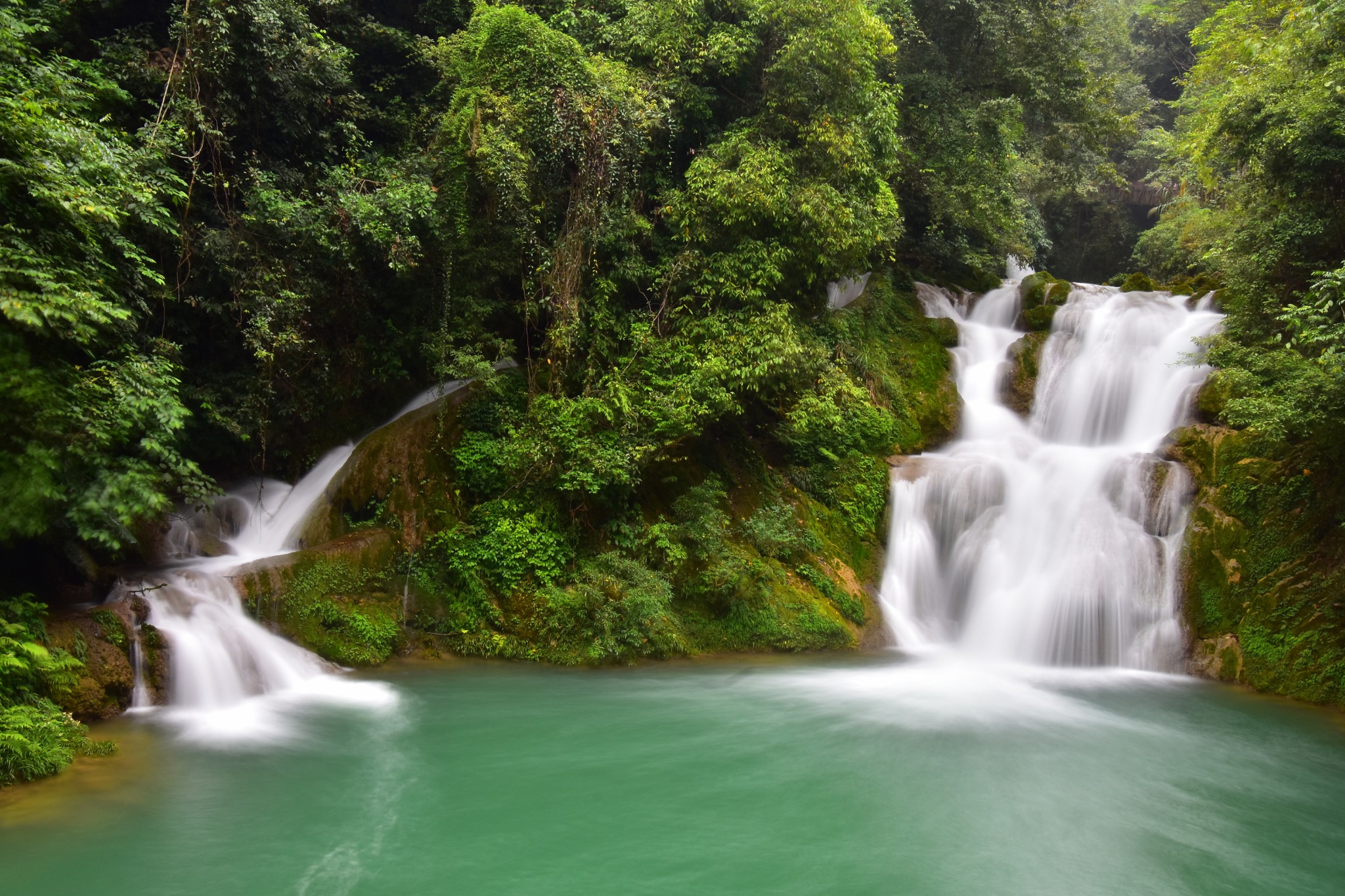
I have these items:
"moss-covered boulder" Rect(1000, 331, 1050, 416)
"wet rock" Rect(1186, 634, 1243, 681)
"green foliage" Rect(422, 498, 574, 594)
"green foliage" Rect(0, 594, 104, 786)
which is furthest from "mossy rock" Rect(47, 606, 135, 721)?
"moss-covered boulder" Rect(1000, 331, 1050, 416)

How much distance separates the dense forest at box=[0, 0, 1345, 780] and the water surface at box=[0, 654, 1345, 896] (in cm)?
140

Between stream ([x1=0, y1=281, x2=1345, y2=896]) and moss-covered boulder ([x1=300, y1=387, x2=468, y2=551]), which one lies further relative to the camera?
moss-covered boulder ([x1=300, y1=387, x2=468, y2=551])

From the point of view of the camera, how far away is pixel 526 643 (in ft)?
30.7

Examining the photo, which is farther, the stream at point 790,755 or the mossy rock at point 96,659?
the mossy rock at point 96,659

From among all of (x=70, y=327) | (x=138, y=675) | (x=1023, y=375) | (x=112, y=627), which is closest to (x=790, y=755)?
(x=138, y=675)

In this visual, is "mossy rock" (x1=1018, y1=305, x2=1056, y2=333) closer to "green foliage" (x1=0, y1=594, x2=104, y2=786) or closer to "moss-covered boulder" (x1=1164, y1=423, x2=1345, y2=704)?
"moss-covered boulder" (x1=1164, y1=423, x2=1345, y2=704)

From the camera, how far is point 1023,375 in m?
14.4

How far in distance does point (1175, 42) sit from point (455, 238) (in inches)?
1218

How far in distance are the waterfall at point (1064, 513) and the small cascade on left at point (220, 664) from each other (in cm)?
725

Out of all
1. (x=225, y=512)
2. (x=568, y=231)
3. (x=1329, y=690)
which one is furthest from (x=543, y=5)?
(x=1329, y=690)

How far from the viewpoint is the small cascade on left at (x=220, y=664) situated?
725cm

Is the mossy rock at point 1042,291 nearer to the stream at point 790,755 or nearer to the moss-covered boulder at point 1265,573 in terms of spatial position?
the stream at point 790,755

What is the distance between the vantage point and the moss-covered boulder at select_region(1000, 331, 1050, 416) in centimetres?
1428

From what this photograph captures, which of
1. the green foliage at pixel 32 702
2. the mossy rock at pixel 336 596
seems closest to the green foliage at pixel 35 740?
the green foliage at pixel 32 702
